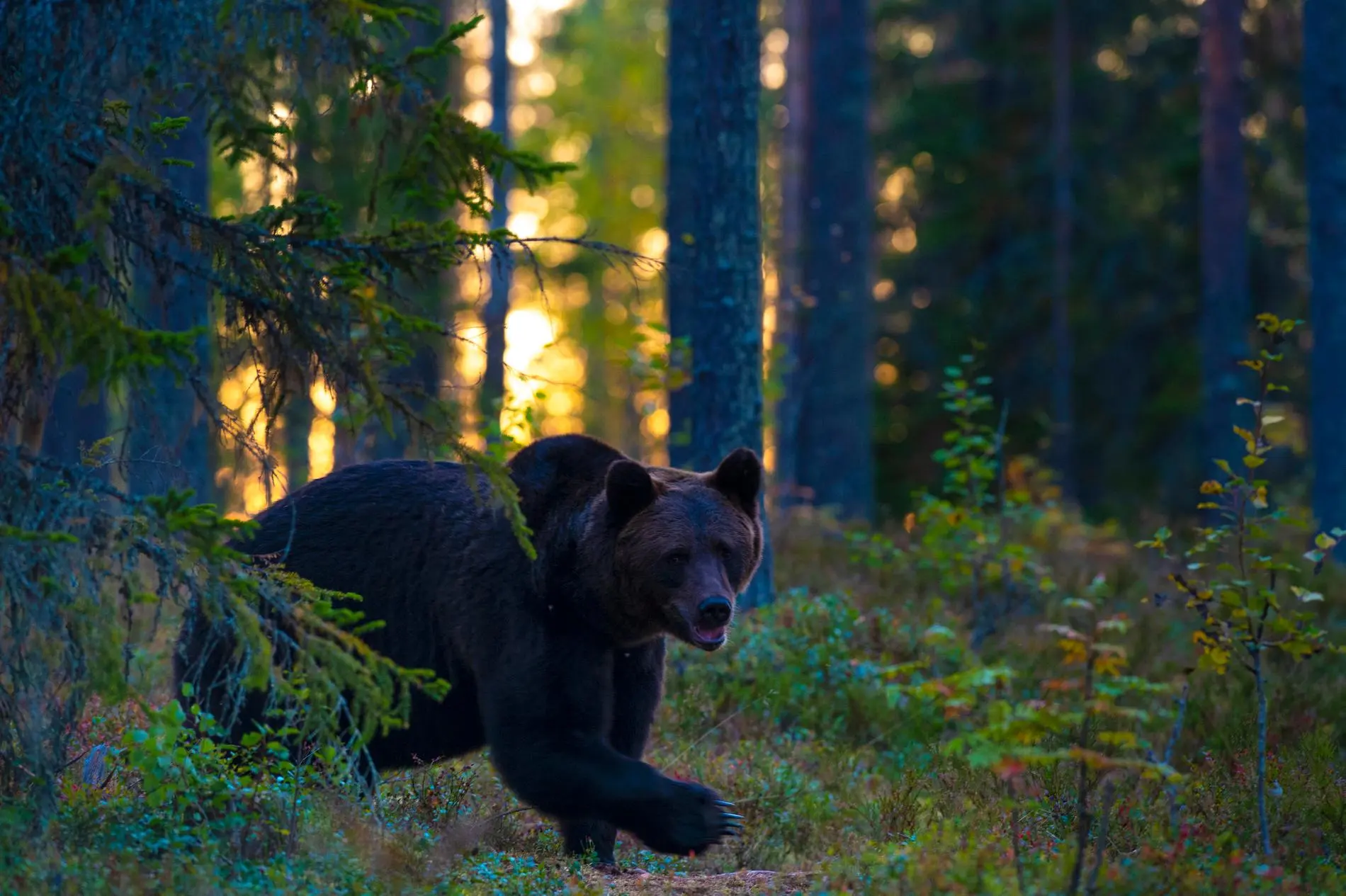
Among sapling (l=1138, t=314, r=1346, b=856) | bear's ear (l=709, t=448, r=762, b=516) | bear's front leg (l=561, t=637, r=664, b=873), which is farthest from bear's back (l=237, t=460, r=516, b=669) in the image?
sapling (l=1138, t=314, r=1346, b=856)

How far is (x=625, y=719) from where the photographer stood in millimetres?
6789

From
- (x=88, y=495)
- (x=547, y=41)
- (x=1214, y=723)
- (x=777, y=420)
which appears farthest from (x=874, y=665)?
(x=547, y=41)

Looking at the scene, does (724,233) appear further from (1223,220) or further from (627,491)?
(1223,220)

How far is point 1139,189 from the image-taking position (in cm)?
2659

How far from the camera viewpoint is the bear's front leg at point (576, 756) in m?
5.99

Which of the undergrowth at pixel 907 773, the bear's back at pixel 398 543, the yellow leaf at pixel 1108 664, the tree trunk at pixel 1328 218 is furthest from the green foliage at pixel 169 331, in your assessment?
the tree trunk at pixel 1328 218

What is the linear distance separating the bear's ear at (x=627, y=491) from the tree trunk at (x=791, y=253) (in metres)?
7.39

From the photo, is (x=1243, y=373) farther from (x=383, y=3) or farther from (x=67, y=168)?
(x=67, y=168)

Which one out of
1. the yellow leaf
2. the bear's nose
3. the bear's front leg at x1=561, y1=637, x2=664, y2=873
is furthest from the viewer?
the bear's front leg at x1=561, y1=637, x2=664, y2=873

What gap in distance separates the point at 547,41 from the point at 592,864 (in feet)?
107

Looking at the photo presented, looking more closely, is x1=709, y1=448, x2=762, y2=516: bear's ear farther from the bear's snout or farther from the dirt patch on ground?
the dirt patch on ground

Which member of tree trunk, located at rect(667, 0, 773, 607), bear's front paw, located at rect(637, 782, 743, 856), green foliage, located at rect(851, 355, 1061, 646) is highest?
tree trunk, located at rect(667, 0, 773, 607)

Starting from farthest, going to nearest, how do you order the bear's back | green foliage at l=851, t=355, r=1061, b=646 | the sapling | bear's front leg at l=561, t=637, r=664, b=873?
green foliage at l=851, t=355, r=1061, b=646 < the bear's back < bear's front leg at l=561, t=637, r=664, b=873 < the sapling

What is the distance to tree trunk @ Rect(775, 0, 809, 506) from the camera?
1706 centimetres
